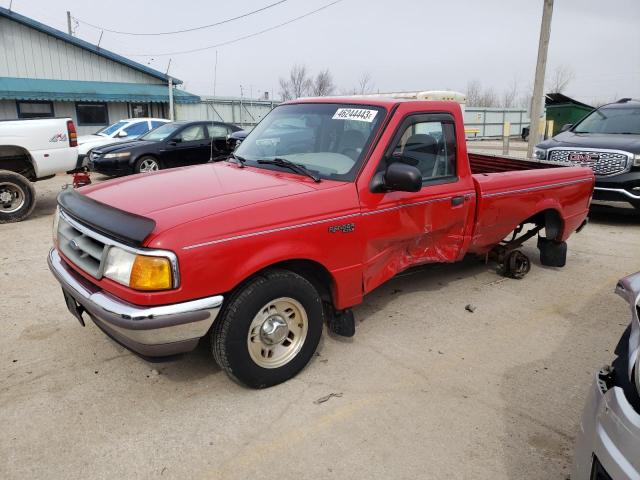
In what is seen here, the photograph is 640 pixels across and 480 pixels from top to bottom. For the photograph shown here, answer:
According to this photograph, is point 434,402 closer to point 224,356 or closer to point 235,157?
point 224,356

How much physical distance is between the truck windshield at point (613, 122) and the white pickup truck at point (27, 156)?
970 cm

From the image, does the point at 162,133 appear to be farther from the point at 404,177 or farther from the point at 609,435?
the point at 609,435

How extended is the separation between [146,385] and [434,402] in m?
1.93

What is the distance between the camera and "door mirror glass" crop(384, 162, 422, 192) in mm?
3244

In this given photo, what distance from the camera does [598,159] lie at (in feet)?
26.9

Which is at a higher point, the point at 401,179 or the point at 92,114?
the point at 92,114

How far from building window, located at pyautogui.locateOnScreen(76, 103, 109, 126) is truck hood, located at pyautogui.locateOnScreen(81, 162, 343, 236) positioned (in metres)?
19.7

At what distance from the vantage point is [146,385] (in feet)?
10.8

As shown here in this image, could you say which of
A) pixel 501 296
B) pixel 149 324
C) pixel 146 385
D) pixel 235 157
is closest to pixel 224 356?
pixel 149 324

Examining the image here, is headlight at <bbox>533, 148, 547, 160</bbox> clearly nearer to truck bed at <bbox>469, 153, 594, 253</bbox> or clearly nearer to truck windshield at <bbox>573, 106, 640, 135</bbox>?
truck windshield at <bbox>573, 106, 640, 135</bbox>

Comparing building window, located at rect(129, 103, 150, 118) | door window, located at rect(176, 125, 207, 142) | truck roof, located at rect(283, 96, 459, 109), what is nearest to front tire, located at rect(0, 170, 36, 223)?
door window, located at rect(176, 125, 207, 142)

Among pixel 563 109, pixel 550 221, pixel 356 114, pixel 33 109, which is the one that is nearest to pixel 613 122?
pixel 550 221

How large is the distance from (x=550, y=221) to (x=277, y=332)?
381 cm

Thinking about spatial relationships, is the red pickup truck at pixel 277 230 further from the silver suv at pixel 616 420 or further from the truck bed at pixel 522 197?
the silver suv at pixel 616 420
